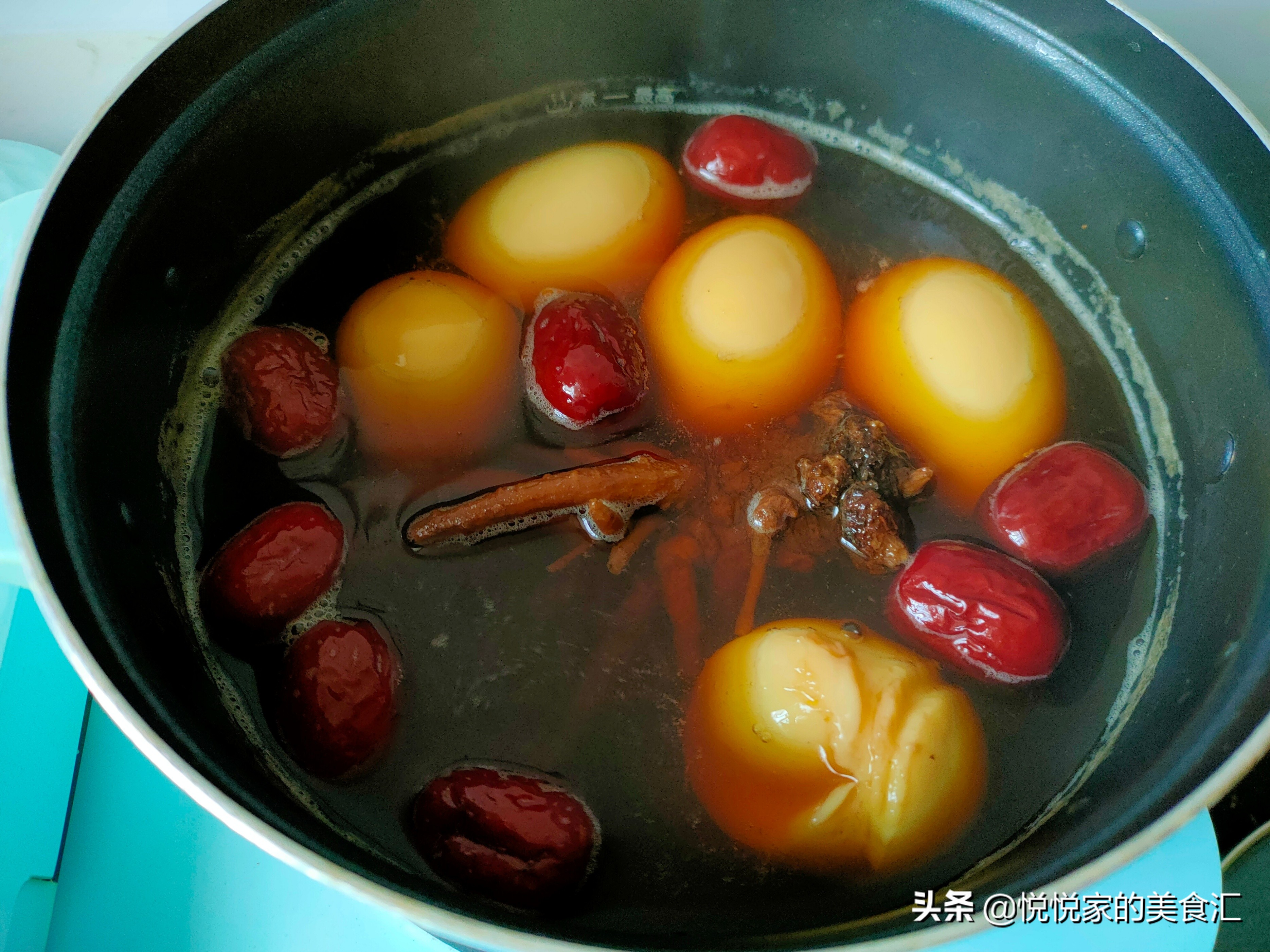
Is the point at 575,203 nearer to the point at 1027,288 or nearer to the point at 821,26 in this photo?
the point at 821,26

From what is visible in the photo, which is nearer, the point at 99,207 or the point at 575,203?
the point at 99,207

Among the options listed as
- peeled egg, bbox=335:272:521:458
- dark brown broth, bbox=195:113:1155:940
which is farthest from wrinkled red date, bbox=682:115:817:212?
peeled egg, bbox=335:272:521:458

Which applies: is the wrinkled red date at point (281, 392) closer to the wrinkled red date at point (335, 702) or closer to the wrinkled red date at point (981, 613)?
the wrinkled red date at point (335, 702)

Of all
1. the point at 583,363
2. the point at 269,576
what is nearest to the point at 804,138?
the point at 583,363

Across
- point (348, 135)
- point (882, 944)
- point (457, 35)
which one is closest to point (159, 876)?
point (882, 944)

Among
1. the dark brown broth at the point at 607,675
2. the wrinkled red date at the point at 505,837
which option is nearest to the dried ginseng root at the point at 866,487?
the dark brown broth at the point at 607,675

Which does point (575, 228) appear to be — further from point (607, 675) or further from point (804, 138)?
point (607, 675)

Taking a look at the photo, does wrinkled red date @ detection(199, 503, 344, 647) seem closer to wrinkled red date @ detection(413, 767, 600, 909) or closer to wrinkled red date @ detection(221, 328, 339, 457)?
wrinkled red date @ detection(221, 328, 339, 457)
